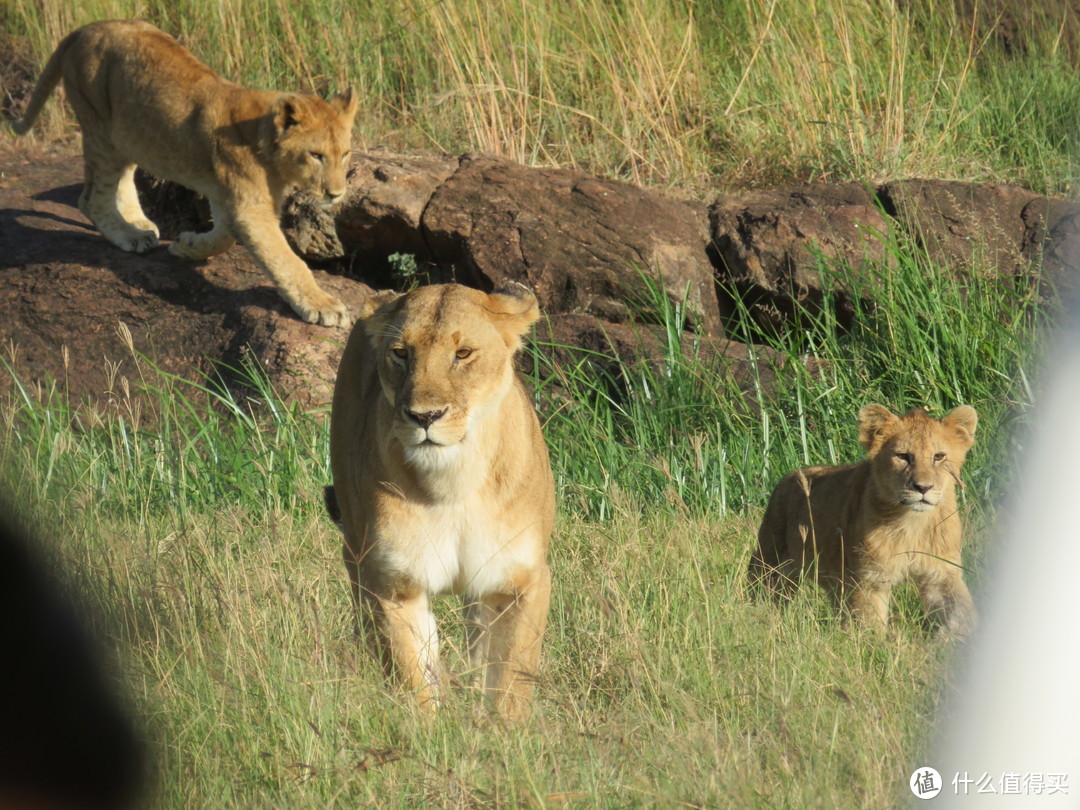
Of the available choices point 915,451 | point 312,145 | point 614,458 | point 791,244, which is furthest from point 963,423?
point 312,145

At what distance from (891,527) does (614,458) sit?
1690 millimetres

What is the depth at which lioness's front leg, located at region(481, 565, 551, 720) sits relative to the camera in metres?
3.40

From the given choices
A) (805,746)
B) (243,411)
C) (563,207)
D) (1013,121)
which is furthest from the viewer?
(1013,121)

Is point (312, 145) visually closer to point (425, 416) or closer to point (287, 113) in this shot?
point (287, 113)

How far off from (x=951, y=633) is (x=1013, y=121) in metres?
5.64

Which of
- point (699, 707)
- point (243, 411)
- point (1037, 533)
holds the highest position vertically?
point (1037, 533)

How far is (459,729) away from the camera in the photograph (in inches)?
128

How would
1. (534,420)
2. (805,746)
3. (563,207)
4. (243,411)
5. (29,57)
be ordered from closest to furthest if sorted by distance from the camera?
(805,746) < (534,420) < (243,411) < (563,207) < (29,57)

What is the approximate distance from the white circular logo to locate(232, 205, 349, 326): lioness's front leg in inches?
185

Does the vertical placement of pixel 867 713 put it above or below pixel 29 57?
below

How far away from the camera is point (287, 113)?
6699 millimetres

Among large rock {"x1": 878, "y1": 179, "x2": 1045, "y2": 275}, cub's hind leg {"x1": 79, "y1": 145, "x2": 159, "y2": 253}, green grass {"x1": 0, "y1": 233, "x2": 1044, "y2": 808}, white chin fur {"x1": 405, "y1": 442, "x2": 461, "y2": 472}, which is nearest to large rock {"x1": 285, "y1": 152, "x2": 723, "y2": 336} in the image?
green grass {"x1": 0, "y1": 233, "x2": 1044, "y2": 808}

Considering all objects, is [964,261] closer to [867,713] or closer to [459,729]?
[867,713]

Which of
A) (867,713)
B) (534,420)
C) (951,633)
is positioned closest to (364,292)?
(534,420)
